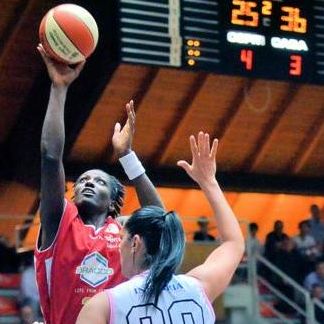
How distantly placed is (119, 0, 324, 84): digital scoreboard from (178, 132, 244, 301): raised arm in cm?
688

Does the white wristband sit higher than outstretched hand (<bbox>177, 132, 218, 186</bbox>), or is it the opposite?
the white wristband

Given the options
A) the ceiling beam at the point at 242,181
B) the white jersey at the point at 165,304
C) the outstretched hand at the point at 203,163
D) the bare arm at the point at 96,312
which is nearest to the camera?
the bare arm at the point at 96,312

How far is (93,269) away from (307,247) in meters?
9.80

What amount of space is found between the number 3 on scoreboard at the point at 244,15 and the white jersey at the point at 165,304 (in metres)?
7.73

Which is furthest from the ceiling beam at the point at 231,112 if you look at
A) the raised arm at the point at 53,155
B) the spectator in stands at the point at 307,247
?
the raised arm at the point at 53,155

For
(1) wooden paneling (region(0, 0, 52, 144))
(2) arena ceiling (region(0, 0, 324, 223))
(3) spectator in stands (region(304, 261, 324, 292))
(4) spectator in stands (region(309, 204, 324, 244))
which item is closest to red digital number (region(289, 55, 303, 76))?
(2) arena ceiling (region(0, 0, 324, 223))

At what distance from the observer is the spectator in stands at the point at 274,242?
45.9 ft

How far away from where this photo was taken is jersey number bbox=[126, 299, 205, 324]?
11.2 feet

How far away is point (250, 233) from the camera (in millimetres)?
13578

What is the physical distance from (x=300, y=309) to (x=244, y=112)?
2.54 meters

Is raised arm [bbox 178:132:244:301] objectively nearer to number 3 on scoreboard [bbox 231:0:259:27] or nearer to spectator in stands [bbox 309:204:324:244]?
number 3 on scoreboard [bbox 231:0:259:27]

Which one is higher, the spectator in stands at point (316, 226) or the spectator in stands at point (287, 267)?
the spectator in stands at point (316, 226)

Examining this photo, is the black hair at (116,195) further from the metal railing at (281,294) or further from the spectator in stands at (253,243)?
the spectator in stands at (253,243)

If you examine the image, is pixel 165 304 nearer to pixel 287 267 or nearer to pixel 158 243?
pixel 158 243
